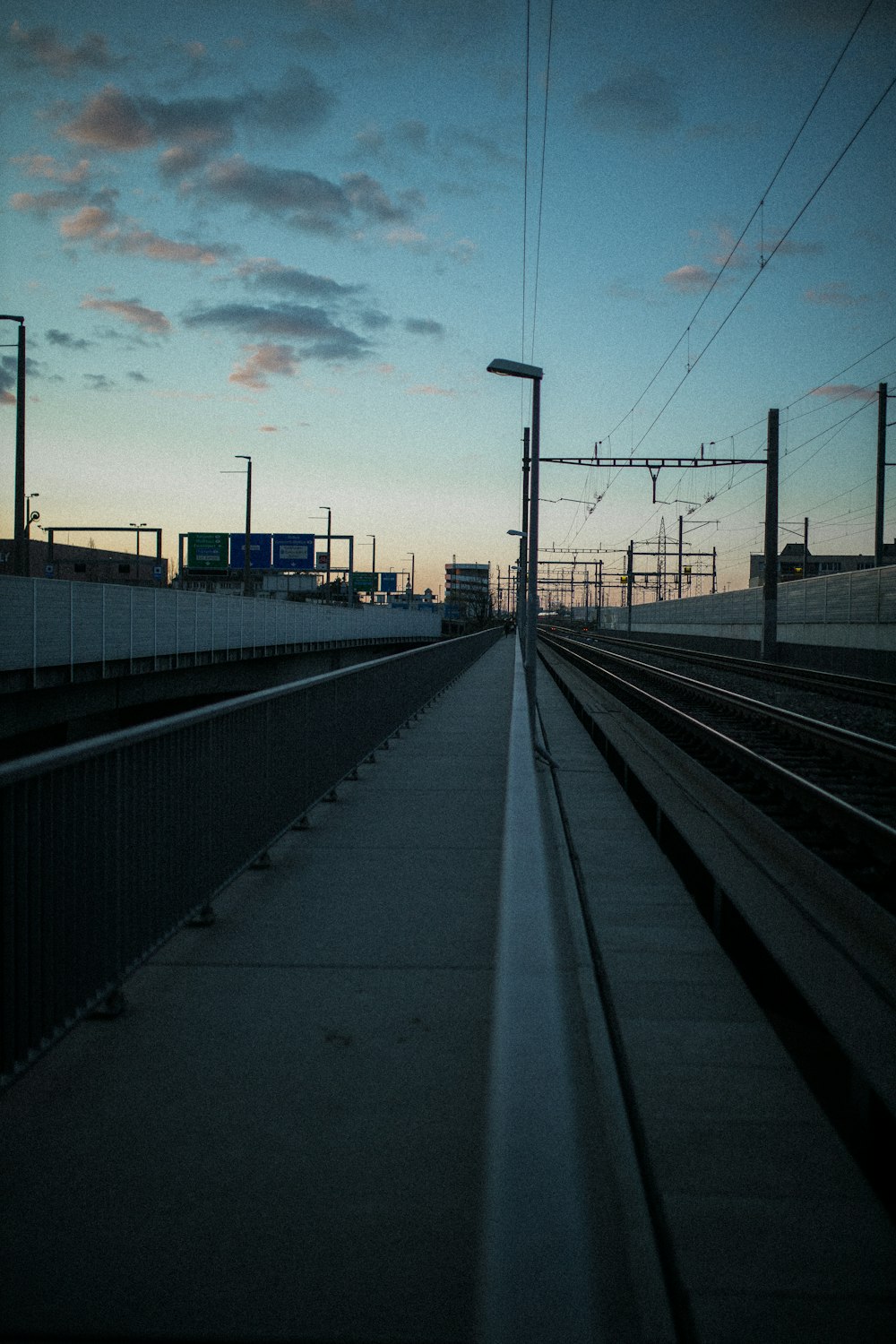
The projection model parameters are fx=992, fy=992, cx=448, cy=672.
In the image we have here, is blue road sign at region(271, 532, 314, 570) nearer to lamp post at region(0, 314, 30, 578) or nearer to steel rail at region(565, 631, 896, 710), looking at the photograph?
steel rail at region(565, 631, 896, 710)

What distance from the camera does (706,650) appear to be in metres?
59.5

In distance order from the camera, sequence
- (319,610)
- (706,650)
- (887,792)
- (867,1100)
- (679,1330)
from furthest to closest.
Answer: (706,650) → (319,610) → (887,792) → (867,1100) → (679,1330)

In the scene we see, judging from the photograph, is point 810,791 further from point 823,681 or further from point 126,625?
point 823,681

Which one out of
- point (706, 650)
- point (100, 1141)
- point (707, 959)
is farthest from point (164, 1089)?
point (706, 650)

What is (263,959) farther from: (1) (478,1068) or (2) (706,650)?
(2) (706,650)

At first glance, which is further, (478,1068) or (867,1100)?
(867,1100)

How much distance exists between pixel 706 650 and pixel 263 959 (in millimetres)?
57313

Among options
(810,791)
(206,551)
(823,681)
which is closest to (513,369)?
(810,791)

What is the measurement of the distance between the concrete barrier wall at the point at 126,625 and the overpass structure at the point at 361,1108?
12.8 m

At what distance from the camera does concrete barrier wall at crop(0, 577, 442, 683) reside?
17.4 meters

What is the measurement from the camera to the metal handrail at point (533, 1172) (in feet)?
4.32

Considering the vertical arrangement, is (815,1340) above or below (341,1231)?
below

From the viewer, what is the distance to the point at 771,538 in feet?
119

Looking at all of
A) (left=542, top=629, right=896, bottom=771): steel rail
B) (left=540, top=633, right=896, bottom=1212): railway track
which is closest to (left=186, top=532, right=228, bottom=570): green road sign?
(left=542, top=629, right=896, bottom=771): steel rail
